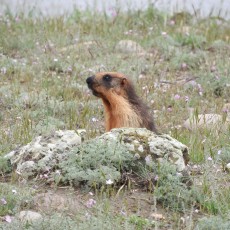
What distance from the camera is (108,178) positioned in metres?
6.15

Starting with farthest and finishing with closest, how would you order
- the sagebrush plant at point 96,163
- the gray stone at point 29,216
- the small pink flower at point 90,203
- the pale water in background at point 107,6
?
the pale water in background at point 107,6 → the sagebrush plant at point 96,163 → the small pink flower at point 90,203 → the gray stone at point 29,216

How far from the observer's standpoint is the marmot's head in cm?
814

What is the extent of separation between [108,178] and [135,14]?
639 centimetres

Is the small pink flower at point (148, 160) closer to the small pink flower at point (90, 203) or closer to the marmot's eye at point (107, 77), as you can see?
the small pink flower at point (90, 203)

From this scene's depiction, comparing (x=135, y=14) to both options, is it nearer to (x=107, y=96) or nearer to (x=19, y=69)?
(x=19, y=69)

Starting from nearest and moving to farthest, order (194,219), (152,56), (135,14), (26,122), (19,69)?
(194,219) → (26,122) → (19,69) → (152,56) → (135,14)

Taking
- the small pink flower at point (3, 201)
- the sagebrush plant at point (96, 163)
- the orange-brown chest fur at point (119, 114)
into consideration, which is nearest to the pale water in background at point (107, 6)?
the orange-brown chest fur at point (119, 114)

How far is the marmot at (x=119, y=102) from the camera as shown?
7902mm

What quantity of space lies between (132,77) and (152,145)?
11.1ft

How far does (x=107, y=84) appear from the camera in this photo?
8.20 meters

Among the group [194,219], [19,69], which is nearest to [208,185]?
[194,219]

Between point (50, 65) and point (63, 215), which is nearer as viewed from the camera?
point (63, 215)

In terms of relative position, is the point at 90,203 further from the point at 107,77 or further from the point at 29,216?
the point at 107,77

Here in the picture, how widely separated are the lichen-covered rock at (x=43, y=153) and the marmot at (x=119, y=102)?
4.26 feet
